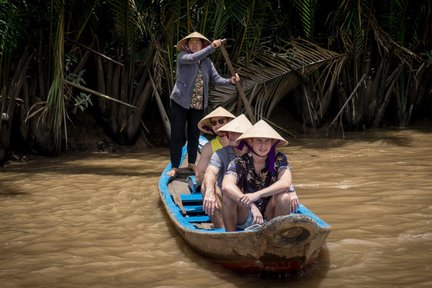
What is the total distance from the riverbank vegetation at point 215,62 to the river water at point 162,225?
1.20 metres

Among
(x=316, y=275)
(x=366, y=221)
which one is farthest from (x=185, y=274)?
(x=366, y=221)

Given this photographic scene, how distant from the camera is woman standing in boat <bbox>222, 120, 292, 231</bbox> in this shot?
13.0 ft

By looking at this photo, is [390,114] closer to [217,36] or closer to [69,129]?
[217,36]

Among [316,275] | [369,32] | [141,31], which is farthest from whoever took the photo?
[369,32]

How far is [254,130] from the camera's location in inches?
158

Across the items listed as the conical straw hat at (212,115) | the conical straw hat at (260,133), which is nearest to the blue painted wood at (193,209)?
the conical straw hat at (212,115)

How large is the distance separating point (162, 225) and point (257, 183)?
1.40 metres

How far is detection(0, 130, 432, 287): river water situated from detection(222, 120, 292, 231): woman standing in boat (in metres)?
0.39

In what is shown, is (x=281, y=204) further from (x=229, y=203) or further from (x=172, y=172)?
(x=172, y=172)

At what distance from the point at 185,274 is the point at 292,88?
6.68m

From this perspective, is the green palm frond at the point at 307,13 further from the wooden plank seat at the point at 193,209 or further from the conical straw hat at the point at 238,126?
the conical straw hat at the point at 238,126

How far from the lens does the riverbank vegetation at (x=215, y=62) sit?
28.8 feet

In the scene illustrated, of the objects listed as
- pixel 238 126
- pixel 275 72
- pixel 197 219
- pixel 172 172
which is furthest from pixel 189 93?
pixel 275 72

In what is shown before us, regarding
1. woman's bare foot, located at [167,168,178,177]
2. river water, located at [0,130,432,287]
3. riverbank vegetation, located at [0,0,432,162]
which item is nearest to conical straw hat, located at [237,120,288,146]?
river water, located at [0,130,432,287]
